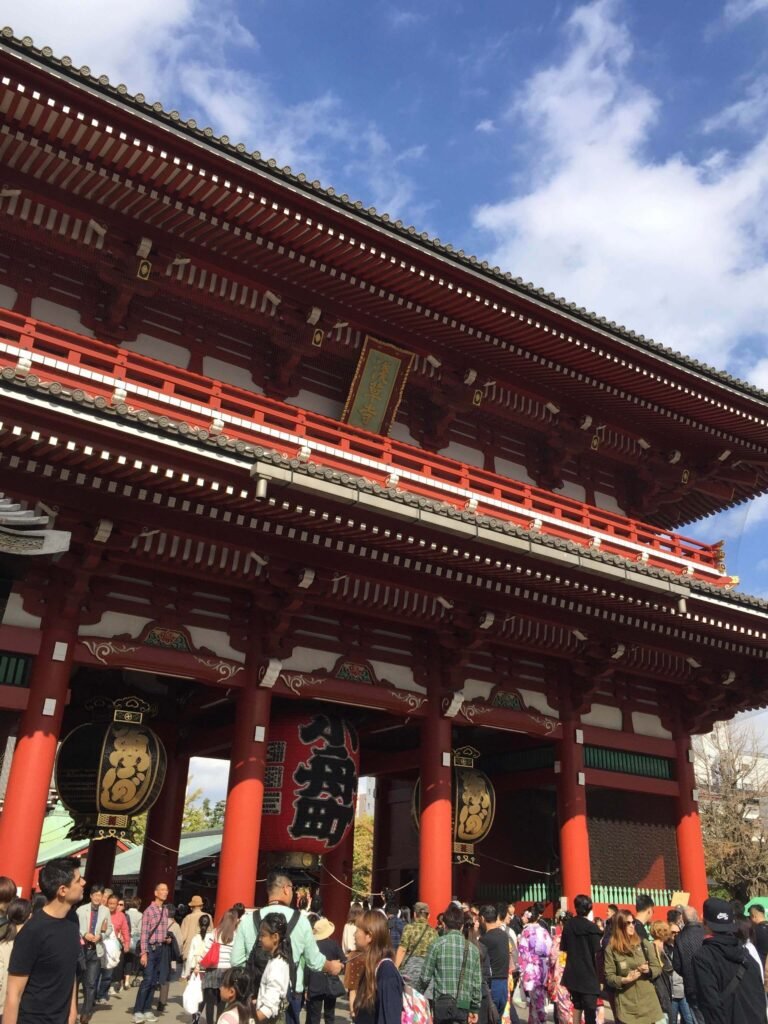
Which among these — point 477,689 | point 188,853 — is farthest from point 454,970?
point 188,853

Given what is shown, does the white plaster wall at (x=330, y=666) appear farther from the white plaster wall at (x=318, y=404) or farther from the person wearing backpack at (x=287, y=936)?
the person wearing backpack at (x=287, y=936)

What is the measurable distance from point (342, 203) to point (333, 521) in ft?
15.3

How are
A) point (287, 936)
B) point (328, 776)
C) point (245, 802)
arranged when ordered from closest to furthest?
point (287, 936) < point (245, 802) < point (328, 776)

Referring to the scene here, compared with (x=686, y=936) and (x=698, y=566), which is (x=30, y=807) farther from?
(x=698, y=566)

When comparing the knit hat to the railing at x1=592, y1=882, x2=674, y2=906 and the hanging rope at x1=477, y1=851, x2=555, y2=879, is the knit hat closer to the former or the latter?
the railing at x1=592, y1=882, x2=674, y2=906

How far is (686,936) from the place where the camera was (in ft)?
24.9

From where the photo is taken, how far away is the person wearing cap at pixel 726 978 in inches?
207

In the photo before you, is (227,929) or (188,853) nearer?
(227,929)

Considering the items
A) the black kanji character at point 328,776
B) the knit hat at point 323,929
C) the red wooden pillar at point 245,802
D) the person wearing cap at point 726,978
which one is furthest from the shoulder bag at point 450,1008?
the black kanji character at point 328,776

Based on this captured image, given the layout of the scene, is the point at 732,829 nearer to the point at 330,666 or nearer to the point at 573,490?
the point at 573,490

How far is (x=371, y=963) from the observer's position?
505 centimetres

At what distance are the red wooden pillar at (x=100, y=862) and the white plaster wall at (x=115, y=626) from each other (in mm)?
5760

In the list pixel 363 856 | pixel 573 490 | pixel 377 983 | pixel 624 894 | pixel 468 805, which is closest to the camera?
pixel 377 983

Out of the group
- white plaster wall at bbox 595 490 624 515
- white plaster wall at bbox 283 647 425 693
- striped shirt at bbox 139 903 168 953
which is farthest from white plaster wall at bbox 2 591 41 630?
white plaster wall at bbox 595 490 624 515
